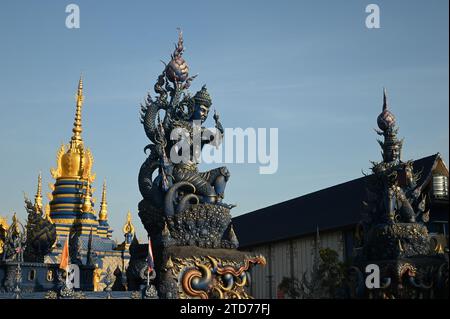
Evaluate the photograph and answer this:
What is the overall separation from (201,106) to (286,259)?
66.1ft

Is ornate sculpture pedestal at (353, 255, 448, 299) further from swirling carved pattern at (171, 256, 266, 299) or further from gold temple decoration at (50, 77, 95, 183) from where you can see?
gold temple decoration at (50, 77, 95, 183)

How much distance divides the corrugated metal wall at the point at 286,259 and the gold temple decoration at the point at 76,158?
14.1 metres

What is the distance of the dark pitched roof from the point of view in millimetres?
28922

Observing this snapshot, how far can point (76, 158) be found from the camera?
139ft

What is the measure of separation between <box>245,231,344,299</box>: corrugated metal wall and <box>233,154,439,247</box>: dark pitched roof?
0.65 m

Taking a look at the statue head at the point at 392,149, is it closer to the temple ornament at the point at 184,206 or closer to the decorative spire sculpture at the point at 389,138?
the decorative spire sculpture at the point at 389,138

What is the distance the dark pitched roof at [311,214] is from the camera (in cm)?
2892

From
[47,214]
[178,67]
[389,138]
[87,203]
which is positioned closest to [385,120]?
[389,138]

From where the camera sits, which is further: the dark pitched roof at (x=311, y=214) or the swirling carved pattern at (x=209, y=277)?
the dark pitched roof at (x=311, y=214)

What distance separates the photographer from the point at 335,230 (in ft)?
97.0

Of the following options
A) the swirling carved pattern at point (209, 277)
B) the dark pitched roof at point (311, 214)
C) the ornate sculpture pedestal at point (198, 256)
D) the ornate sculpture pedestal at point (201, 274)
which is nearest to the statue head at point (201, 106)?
the ornate sculpture pedestal at point (198, 256)
